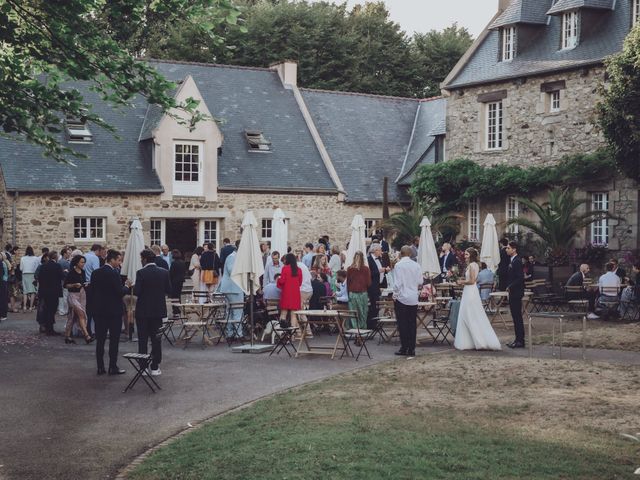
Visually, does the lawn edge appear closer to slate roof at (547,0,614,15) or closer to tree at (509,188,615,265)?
tree at (509,188,615,265)

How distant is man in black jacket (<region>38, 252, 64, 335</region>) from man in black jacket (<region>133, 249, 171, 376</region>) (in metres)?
6.28

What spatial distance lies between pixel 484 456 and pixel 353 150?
3090 centimetres

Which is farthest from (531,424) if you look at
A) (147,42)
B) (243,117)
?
(147,42)

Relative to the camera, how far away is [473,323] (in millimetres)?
17953

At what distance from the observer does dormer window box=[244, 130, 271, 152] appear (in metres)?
37.1

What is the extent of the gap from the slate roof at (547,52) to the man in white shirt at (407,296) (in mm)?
15058

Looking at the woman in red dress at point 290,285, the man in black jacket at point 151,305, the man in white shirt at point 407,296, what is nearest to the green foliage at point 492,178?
the man in white shirt at point 407,296

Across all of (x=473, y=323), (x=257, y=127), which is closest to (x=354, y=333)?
(x=473, y=323)

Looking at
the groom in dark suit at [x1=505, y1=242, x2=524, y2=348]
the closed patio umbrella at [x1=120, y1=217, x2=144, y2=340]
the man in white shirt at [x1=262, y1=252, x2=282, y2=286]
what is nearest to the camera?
the groom in dark suit at [x1=505, y1=242, x2=524, y2=348]

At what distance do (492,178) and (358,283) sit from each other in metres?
14.9

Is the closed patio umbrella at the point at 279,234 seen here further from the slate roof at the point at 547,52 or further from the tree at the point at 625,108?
the slate roof at the point at 547,52

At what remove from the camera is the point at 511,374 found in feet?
47.9

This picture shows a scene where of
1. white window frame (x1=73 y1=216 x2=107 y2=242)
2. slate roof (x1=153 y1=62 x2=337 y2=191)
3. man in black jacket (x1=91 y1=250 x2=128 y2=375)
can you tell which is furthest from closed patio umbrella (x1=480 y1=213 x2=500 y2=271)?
white window frame (x1=73 y1=216 x2=107 y2=242)

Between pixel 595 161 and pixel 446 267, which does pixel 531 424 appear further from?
pixel 595 161
